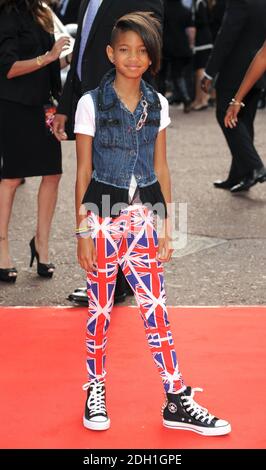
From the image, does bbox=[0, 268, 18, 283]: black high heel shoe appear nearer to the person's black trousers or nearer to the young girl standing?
the young girl standing

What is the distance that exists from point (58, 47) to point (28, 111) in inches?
20.2

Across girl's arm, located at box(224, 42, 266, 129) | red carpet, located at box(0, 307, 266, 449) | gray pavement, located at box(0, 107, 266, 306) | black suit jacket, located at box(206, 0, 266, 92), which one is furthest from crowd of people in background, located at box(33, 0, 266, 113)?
red carpet, located at box(0, 307, 266, 449)

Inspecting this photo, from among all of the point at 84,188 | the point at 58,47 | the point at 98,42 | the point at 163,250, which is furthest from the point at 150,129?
the point at 58,47

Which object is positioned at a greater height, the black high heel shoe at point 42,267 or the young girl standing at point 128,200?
the young girl standing at point 128,200

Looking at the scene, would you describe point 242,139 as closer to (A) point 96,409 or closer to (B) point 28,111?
(B) point 28,111

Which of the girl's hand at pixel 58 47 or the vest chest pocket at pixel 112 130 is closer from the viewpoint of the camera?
the vest chest pocket at pixel 112 130

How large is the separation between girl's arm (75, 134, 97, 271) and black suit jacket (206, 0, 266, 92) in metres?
4.80

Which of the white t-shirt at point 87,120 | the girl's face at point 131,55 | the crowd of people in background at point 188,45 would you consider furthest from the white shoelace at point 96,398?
the crowd of people in background at point 188,45

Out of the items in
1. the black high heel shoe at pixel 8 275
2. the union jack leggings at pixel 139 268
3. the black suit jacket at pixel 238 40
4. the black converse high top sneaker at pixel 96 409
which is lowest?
the black high heel shoe at pixel 8 275

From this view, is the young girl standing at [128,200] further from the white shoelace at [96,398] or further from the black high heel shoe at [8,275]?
the black high heel shoe at [8,275]

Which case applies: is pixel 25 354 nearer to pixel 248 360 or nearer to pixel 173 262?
pixel 248 360

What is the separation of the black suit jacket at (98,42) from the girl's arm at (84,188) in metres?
1.38

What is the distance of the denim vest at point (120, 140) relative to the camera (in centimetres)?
394

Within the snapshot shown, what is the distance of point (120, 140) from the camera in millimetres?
3936
